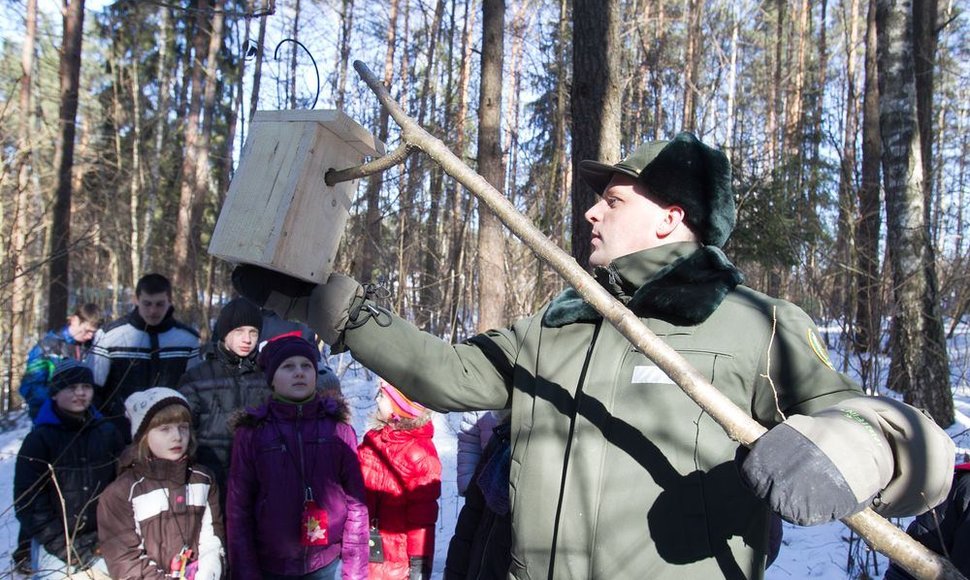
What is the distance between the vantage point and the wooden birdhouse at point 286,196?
1.78 meters

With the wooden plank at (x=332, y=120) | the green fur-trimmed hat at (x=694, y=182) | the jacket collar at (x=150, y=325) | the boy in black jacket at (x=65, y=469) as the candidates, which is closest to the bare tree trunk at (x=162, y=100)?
the jacket collar at (x=150, y=325)

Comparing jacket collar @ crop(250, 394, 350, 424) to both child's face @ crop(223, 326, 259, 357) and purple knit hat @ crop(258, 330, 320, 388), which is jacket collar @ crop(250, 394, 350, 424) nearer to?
purple knit hat @ crop(258, 330, 320, 388)

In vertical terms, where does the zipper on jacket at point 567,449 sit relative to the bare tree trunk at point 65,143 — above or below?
below

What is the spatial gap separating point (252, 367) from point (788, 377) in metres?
3.09

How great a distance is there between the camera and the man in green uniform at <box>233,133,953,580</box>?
50.1 inches

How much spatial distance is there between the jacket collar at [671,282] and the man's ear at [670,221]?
0.05 meters

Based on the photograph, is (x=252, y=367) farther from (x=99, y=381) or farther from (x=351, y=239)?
(x=351, y=239)

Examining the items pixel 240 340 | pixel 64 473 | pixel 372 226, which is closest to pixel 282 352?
pixel 240 340

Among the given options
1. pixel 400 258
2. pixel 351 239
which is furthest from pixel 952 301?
pixel 351 239

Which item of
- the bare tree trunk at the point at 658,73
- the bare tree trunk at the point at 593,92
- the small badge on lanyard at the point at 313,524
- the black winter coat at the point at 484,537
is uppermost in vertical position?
the bare tree trunk at the point at 658,73

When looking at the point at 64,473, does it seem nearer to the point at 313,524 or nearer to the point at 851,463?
the point at 313,524

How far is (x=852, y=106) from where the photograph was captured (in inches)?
806

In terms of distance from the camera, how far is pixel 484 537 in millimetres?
2371

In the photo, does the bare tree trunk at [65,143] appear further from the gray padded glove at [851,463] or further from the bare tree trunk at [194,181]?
the gray padded glove at [851,463]
